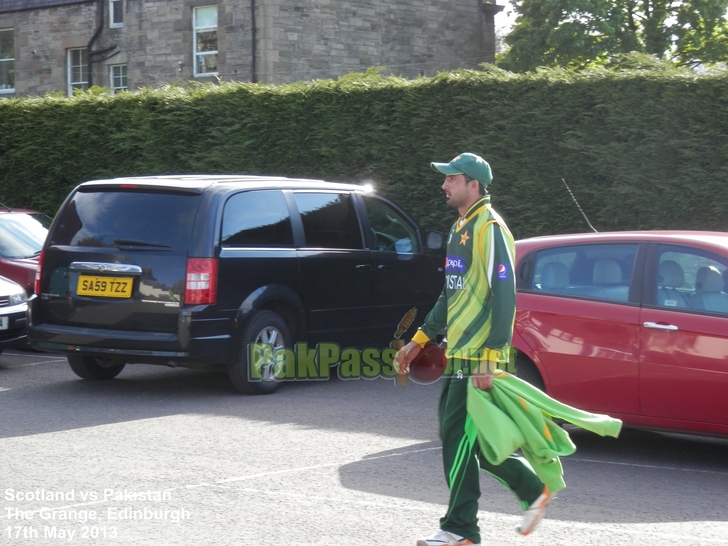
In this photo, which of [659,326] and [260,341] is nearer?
[659,326]

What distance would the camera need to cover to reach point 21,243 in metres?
13.5

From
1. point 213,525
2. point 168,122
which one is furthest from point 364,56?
point 213,525

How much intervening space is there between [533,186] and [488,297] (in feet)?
29.2

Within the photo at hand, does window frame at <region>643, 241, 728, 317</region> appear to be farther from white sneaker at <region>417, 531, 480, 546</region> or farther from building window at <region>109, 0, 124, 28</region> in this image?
building window at <region>109, 0, 124, 28</region>

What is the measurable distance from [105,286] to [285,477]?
3.48 metres

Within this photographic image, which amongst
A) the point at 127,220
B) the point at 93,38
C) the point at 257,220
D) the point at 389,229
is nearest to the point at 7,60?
the point at 93,38

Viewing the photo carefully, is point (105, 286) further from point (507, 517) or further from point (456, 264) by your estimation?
point (456, 264)

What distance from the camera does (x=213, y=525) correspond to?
5.45 m

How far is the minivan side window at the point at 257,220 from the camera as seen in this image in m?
9.41

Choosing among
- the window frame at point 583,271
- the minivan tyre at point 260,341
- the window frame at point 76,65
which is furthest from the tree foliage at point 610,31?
the window frame at point 583,271

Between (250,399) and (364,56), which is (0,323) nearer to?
(250,399)

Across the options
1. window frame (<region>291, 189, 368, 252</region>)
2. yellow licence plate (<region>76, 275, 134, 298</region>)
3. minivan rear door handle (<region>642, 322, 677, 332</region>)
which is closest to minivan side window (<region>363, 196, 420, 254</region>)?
window frame (<region>291, 189, 368, 252</region>)

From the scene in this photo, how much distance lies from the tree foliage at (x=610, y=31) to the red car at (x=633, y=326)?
25.7 metres

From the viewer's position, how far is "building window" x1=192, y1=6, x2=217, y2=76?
95.4ft
